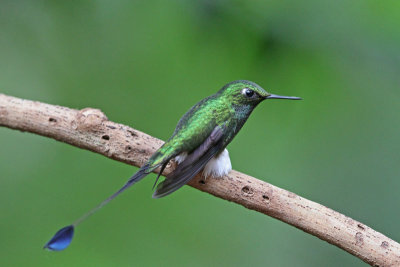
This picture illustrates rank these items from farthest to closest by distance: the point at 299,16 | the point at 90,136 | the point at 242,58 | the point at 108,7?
the point at 108,7, the point at 242,58, the point at 299,16, the point at 90,136

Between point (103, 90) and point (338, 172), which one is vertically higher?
point (103, 90)

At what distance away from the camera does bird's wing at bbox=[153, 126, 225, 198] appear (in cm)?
177

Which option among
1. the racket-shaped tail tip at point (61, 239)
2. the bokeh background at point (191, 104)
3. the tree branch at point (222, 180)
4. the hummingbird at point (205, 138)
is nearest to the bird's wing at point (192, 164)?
the hummingbird at point (205, 138)

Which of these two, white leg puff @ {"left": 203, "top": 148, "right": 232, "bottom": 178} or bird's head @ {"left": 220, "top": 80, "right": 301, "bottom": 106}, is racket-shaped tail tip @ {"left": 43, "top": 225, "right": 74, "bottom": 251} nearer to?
white leg puff @ {"left": 203, "top": 148, "right": 232, "bottom": 178}

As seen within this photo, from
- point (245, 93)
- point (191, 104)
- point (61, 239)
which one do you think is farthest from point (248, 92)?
point (191, 104)

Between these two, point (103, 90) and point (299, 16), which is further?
point (103, 90)

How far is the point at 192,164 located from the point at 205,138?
0.40 feet

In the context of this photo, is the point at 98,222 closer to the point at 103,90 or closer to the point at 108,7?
the point at 103,90

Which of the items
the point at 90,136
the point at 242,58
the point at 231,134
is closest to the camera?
the point at 90,136

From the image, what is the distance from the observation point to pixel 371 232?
1824mm

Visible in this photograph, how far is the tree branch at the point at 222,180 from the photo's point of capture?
175 cm

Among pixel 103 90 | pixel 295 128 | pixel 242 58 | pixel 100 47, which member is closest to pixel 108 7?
pixel 100 47

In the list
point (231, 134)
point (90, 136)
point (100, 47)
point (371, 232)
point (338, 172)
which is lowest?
point (371, 232)

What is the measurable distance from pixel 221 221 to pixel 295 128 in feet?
2.46
